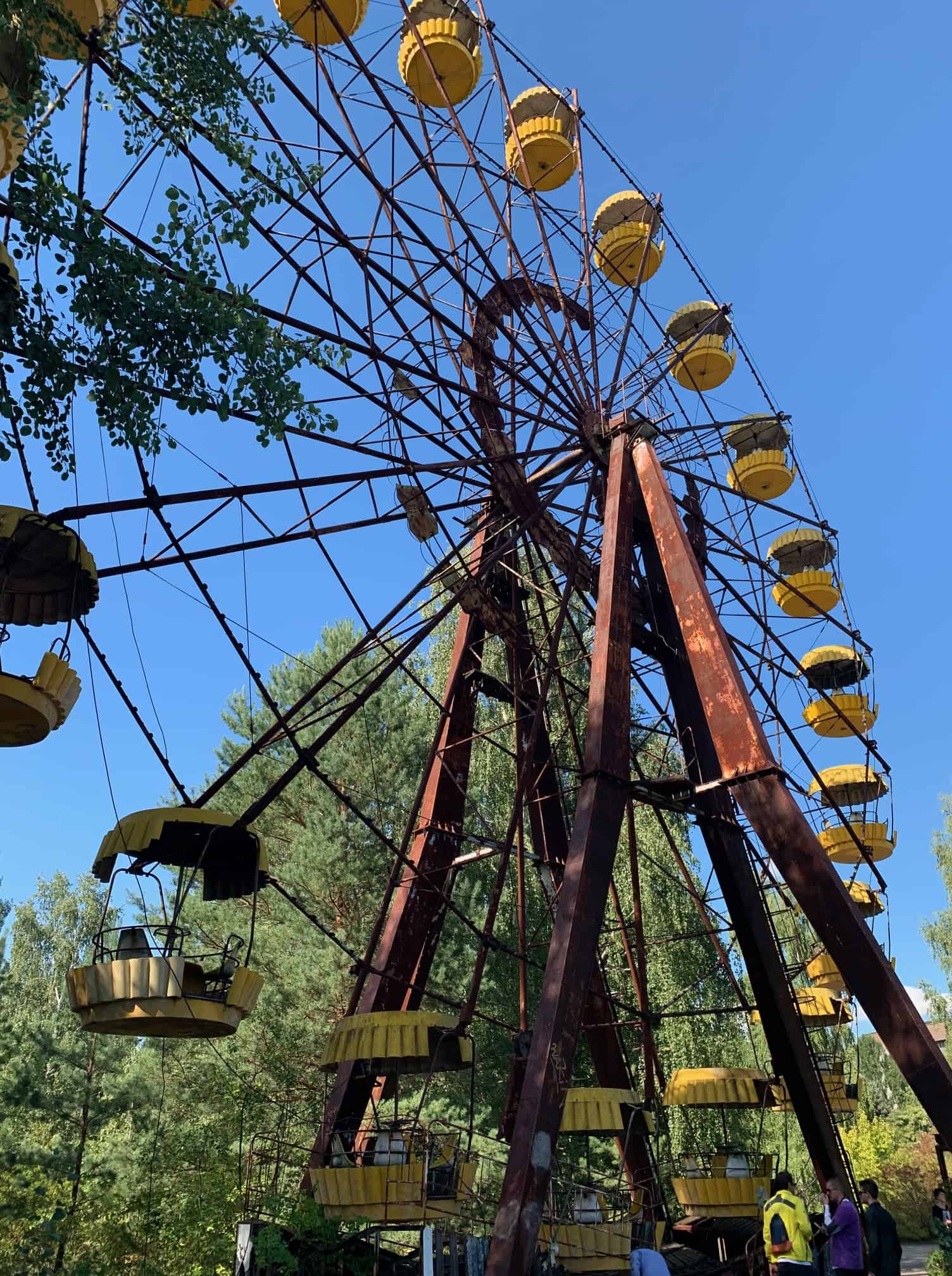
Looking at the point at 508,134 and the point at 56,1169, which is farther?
the point at 508,134

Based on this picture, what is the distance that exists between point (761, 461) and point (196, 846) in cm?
1432

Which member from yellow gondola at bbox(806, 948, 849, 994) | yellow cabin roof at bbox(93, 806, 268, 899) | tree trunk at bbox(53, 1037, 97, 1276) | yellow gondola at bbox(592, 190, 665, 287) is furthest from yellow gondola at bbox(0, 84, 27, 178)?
yellow gondola at bbox(806, 948, 849, 994)

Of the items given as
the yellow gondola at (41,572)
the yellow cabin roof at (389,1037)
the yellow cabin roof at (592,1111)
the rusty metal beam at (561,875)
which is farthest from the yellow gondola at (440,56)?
the yellow cabin roof at (592,1111)

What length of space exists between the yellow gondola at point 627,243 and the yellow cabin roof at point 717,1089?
43.8 feet

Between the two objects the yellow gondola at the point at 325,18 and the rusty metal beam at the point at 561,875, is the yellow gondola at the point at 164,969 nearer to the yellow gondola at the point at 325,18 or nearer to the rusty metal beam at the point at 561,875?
the rusty metal beam at the point at 561,875

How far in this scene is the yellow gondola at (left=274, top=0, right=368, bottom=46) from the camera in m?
13.4

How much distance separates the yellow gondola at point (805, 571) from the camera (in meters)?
19.8

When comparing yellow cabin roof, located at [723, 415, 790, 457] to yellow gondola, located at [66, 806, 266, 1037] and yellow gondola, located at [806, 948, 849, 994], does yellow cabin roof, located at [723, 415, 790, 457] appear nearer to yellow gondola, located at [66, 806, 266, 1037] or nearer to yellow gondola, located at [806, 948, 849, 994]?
yellow gondola, located at [806, 948, 849, 994]

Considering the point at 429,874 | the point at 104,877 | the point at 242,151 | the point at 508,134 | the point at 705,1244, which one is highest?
the point at 508,134

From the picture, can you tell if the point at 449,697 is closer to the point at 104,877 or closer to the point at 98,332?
the point at 104,877

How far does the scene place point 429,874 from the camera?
12.2 m

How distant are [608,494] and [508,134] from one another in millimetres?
9771

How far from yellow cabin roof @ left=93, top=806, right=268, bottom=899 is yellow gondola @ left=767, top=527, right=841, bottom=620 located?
13.1 m

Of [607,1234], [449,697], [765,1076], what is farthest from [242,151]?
[765,1076]
